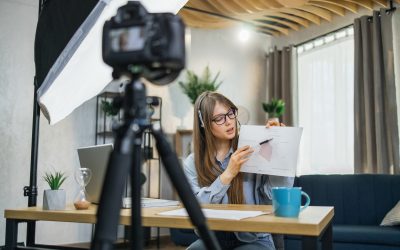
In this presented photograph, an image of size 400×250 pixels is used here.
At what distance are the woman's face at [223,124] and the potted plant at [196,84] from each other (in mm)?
3148

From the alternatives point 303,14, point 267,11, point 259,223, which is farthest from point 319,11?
point 259,223

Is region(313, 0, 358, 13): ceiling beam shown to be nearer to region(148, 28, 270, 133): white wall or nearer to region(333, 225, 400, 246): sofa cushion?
region(148, 28, 270, 133): white wall

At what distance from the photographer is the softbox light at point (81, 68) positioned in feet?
4.41

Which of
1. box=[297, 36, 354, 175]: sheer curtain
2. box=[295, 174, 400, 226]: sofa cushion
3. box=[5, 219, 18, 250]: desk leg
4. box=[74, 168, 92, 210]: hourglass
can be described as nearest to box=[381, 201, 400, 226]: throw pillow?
box=[295, 174, 400, 226]: sofa cushion

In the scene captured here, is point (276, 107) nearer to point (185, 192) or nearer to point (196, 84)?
point (196, 84)

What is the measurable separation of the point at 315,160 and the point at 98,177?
3859mm

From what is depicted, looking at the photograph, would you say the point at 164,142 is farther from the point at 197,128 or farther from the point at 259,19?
the point at 259,19

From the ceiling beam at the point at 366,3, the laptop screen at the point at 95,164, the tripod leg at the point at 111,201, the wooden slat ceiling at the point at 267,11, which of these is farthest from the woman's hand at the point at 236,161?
the ceiling beam at the point at 366,3

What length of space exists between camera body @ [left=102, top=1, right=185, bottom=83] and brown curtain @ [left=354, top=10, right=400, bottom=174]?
13.0ft

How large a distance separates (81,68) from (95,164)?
0.46 metres

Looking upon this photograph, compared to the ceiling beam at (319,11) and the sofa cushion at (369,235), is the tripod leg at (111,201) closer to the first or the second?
the sofa cushion at (369,235)

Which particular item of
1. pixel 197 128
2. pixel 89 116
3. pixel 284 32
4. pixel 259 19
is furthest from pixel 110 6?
pixel 284 32

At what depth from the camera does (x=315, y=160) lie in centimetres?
511

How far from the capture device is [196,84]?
5012 millimetres
